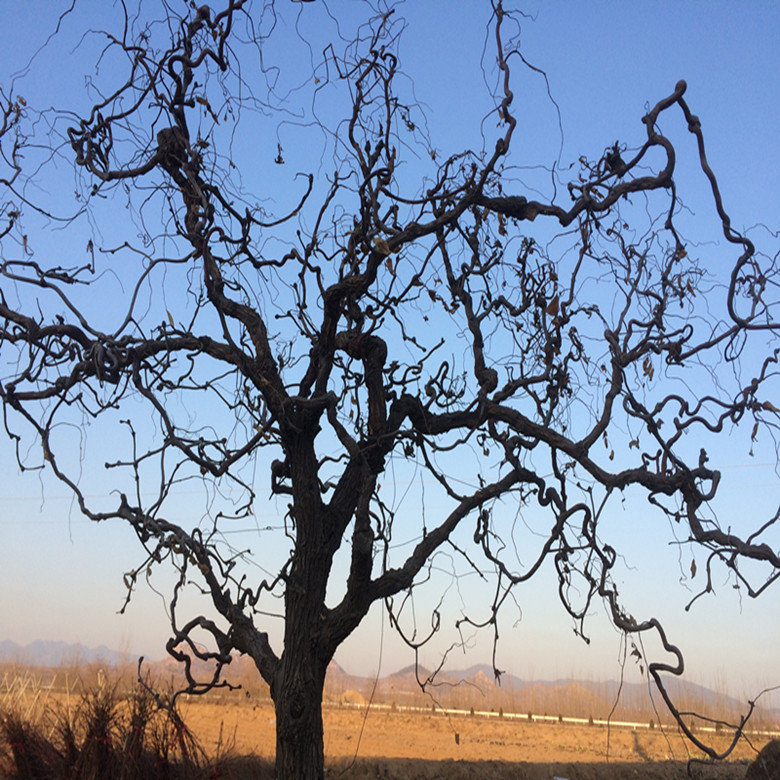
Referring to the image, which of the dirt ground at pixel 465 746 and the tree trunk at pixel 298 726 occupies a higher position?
the tree trunk at pixel 298 726

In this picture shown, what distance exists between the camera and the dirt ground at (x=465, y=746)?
7449 millimetres

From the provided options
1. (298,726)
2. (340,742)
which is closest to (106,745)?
(298,726)

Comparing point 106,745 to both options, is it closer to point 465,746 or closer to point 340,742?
point 340,742

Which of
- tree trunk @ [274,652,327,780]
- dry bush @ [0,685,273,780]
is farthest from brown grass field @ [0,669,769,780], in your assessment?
tree trunk @ [274,652,327,780]

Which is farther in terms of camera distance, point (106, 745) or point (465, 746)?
point (465, 746)

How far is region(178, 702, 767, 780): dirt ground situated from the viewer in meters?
7.45

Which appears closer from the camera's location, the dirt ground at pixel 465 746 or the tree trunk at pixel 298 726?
the tree trunk at pixel 298 726

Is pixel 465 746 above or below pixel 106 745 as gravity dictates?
below

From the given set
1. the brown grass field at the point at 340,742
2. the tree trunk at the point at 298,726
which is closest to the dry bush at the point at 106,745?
the brown grass field at the point at 340,742

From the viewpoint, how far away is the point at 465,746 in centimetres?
946

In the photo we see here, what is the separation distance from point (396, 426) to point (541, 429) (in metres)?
1.04

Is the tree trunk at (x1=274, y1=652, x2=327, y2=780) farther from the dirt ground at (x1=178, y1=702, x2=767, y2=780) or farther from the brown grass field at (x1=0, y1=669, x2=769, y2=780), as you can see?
the dirt ground at (x1=178, y1=702, x2=767, y2=780)

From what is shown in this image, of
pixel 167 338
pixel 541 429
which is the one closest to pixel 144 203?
pixel 167 338

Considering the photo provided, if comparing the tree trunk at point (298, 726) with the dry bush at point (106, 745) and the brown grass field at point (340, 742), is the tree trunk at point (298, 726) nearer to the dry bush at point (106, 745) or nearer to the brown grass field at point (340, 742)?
the dry bush at point (106, 745)
